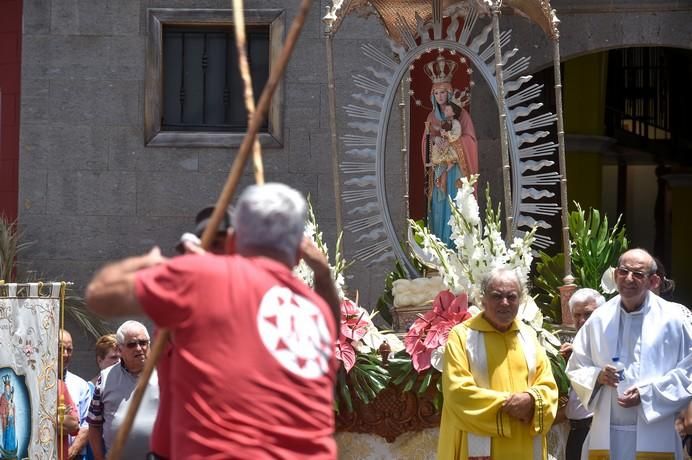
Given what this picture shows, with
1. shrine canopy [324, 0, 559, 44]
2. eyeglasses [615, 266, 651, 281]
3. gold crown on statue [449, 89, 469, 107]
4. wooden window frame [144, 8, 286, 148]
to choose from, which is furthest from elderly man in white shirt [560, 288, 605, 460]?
wooden window frame [144, 8, 286, 148]

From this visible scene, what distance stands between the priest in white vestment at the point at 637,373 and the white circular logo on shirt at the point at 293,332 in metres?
3.80

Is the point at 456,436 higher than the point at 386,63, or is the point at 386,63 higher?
the point at 386,63

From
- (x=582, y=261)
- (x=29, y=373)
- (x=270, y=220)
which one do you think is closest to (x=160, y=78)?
(x=582, y=261)

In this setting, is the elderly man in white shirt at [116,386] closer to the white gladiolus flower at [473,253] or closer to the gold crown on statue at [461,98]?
the white gladiolus flower at [473,253]

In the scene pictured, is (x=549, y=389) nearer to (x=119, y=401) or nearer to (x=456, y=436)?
(x=456, y=436)

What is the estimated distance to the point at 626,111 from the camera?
59.0ft

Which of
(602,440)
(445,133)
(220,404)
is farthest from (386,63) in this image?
(220,404)

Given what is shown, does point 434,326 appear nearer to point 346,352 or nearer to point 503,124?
point 346,352

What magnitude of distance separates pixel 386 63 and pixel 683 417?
13.2 ft

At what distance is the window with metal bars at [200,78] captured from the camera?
1270cm

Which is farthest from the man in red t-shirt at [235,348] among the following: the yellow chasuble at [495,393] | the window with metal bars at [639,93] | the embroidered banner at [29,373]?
the window with metal bars at [639,93]

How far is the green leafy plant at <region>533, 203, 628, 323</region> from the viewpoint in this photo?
10.7 meters

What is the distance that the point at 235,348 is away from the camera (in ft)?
14.7

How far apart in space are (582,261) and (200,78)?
144 inches
